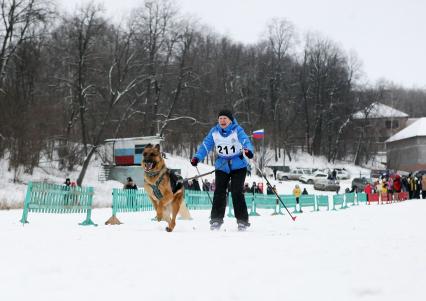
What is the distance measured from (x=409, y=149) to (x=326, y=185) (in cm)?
3226

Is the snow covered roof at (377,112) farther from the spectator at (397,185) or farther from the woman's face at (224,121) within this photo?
the woman's face at (224,121)

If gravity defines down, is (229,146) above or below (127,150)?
below

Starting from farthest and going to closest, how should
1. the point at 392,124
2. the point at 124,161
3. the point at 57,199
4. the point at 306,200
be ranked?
the point at 392,124 → the point at 124,161 → the point at 306,200 → the point at 57,199

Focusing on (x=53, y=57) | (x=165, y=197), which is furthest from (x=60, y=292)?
(x=53, y=57)

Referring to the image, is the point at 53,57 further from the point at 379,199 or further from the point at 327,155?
the point at 327,155

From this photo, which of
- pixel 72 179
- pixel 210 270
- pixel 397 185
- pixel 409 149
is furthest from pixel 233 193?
pixel 409 149

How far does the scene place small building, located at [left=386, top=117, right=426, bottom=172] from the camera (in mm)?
67812

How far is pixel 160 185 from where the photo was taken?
7383mm

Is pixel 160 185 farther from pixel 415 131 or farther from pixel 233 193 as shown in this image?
pixel 415 131

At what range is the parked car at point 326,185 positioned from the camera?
4409cm

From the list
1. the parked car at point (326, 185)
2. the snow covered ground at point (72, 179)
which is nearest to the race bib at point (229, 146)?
the snow covered ground at point (72, 179)

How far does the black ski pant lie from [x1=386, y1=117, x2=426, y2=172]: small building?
66483mm

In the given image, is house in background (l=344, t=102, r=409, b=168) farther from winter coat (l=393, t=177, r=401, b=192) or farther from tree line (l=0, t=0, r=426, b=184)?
winter coat (l=393, t=177, r=401, b=192)

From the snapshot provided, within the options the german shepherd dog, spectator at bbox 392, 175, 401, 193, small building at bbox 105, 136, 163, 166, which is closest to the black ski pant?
A: the german shepherd dog
